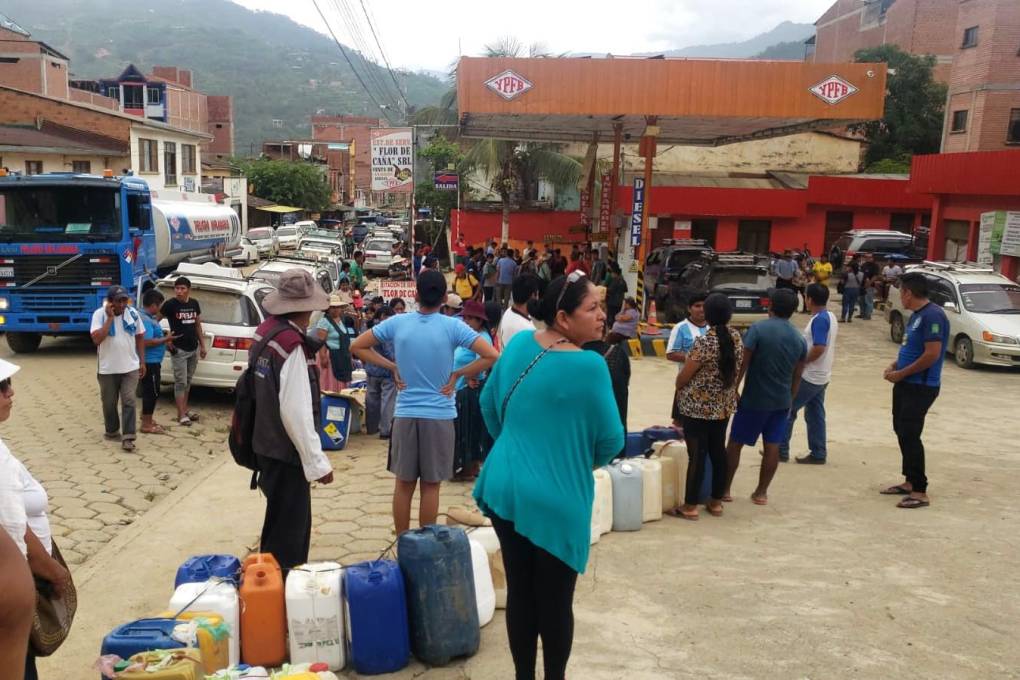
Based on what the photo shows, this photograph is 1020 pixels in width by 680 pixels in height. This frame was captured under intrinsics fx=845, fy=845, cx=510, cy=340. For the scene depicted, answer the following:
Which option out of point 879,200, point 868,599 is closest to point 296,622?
point 868,599

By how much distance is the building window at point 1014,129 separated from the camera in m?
36.3

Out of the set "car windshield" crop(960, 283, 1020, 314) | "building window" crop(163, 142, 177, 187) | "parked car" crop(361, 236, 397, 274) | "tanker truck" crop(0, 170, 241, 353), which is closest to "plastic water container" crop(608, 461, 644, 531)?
"tanker truck" crop(0, 170, 241, 353)

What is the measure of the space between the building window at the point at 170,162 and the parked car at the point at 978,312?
118 feet

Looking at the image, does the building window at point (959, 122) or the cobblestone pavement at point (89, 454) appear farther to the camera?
the building window at point (959, 122)

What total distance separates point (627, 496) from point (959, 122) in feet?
129

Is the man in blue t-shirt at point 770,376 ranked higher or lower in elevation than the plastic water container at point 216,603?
higher

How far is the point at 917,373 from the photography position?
680 cm

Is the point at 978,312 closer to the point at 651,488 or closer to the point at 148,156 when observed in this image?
the point at 651,488

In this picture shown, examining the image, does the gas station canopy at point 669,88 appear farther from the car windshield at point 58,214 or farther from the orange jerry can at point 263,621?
the orange jerry can at point 263,621

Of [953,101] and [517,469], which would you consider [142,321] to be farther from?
[953,101]

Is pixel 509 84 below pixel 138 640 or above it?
above

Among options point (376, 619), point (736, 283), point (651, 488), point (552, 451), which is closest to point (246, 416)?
point (376, 619)

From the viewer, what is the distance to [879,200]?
33000 millimetres

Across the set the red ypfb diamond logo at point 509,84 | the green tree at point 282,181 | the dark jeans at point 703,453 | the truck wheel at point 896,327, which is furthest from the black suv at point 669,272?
the green tree at point 282,181
